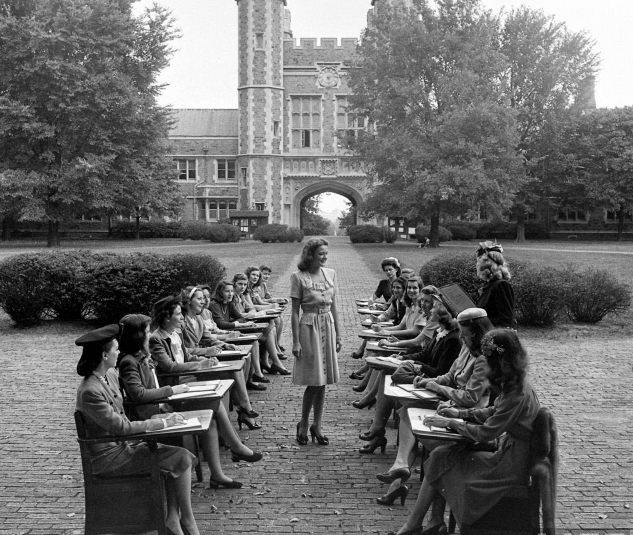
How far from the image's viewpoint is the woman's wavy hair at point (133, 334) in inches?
195

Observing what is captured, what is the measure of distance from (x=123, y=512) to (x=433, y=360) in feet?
9.59

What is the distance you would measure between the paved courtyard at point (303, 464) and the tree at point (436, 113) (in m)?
20.3

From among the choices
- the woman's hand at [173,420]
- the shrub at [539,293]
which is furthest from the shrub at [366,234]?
the woman's hand at [173,420]

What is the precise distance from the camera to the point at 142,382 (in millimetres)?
5082

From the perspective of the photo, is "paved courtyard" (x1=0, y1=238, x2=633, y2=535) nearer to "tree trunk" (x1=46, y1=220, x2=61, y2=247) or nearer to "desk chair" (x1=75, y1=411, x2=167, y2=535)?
"desk chair" (x1=75, y1=411, x2=167, y2=535)

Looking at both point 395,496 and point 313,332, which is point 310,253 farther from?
point 395,496

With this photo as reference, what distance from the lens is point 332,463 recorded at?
19.1ft

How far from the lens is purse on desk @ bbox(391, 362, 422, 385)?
223 inches

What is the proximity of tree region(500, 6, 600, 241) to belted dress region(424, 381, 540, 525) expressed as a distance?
125ft

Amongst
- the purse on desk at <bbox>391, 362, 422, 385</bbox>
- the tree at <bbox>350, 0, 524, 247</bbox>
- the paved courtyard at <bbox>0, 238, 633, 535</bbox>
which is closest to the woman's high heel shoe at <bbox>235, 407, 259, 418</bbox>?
the paved courtyard at <bbox>0, 238, 633, 535</bbox>

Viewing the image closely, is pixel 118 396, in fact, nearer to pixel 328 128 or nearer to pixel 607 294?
pixel 607 294

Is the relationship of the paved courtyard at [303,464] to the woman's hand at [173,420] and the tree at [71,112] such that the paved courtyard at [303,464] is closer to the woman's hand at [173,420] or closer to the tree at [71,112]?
the woman's hand at [173,420]

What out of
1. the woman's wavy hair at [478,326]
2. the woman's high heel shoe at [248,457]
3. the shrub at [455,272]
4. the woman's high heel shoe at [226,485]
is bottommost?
the woman's high heel shoe at [226,485]

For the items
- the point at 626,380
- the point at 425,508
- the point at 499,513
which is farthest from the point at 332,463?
the point at 626,380
